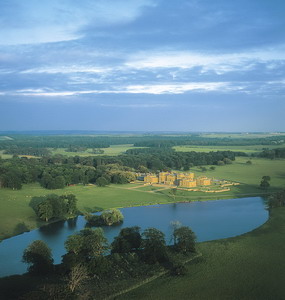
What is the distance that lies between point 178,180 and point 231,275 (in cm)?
3327

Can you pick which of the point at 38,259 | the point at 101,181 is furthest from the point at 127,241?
the point at 101,181

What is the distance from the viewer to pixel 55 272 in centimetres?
2420

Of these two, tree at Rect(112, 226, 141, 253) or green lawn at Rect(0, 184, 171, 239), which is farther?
green lawn at Rect(0, 184, 171, 239)

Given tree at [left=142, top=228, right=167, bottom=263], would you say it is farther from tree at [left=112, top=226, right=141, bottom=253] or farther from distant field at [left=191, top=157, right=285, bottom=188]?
distant field at [left=191, top=157, right=285, bottom=188]

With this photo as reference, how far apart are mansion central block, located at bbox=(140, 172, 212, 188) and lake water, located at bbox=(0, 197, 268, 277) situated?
27.8 feet

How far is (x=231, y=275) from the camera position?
23578 millimetres

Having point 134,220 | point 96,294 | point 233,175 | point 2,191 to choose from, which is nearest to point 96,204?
point 134,220

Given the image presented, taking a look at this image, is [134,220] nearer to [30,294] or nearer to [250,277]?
[250,277]

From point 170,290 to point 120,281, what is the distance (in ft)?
10.8

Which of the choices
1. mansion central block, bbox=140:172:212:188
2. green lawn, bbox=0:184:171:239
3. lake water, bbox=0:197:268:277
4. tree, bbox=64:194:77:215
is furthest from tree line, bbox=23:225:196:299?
mansion central block, bbox=140:172:212:188

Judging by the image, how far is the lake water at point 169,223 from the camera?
28.7m

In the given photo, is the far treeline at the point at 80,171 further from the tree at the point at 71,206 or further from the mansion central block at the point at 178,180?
the tree at the point at 71,206

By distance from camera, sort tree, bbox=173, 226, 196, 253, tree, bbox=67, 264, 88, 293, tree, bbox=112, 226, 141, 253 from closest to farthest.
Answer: tree, bbox=67, 264, 88, 293 → tree, bbox=112, 226, 141, 253 → tree, bbox=173, 226, 196, 253

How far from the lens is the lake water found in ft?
94.3
